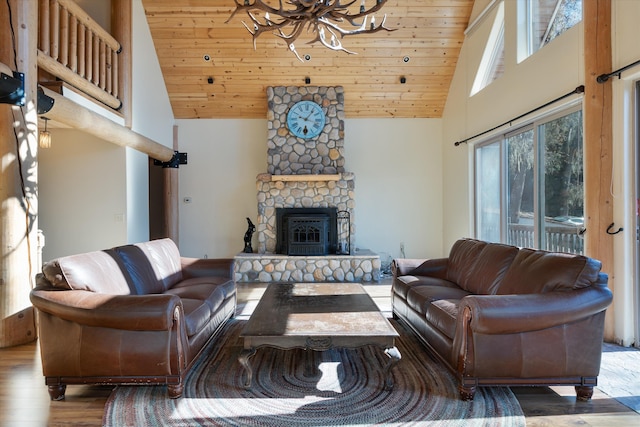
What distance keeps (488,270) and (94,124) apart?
4294 mm

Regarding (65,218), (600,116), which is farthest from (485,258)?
(65,218)

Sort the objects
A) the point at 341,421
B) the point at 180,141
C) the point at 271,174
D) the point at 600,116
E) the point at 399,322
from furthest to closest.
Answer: the point at 180,141 < the point at 271,174 < the point at 399,322 < the point at 600,116 < the point at 341,421

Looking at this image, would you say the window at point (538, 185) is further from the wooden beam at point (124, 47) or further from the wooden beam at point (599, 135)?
the wooden beam at point (124, 47)

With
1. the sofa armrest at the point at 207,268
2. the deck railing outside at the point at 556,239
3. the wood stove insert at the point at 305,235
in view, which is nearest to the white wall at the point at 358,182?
the wood stove insert at the point at 305,235

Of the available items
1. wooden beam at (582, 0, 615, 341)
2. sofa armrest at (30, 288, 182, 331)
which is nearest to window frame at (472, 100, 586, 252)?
wooden beam at (582, 0, 615, 341)

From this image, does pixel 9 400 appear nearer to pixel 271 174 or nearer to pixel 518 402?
pixel 518 402

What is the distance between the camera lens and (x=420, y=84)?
6.70m

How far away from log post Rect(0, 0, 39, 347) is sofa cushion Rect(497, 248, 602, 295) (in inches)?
156

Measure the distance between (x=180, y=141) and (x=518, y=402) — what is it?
6.59 m

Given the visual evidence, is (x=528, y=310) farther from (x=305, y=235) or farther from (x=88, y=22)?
(x=88, y=22)

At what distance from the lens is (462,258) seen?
3.80 m

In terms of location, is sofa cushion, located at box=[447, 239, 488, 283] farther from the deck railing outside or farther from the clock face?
the clock face

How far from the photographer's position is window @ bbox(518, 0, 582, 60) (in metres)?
3.93

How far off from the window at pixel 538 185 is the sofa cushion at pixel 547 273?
128cm
